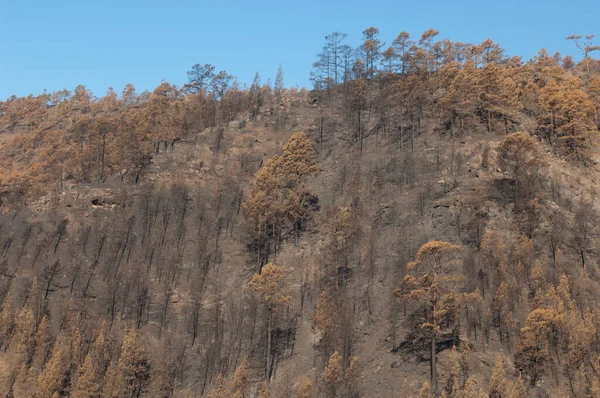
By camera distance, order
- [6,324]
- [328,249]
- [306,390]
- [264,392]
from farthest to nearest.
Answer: [328,249] < [6,324] < [264,392] < [306,390]

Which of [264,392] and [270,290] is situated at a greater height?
[270,290]

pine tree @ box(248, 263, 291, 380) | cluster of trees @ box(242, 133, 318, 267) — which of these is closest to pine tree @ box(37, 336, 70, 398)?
pine tree @ box(248, 263, 291, 380)

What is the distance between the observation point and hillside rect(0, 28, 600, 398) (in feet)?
138

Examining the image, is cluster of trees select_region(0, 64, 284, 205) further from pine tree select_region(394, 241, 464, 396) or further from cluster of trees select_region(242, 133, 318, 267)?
pine tree select_region(394, 241, 464, 396)

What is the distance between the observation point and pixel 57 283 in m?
57.6

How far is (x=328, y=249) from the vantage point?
57.2m

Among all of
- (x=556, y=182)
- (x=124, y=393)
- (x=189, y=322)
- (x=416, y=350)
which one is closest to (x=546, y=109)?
(x=556, y=182)

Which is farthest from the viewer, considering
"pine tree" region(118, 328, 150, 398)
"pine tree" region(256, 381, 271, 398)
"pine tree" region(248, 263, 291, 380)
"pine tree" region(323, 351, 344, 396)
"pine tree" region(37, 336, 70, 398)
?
"pine tree" region(248, 263, 291, 380)

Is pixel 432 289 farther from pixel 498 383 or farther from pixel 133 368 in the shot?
pixel 133 368

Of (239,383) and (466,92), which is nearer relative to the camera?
(239,383)

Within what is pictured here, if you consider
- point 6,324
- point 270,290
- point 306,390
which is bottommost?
point 306,390

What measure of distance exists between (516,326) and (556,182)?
22520 mm

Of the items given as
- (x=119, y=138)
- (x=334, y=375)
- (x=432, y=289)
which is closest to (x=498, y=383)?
(x=432, y=289)

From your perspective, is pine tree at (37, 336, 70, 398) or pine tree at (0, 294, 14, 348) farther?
pine tree at (0, 294, 14, 348)
